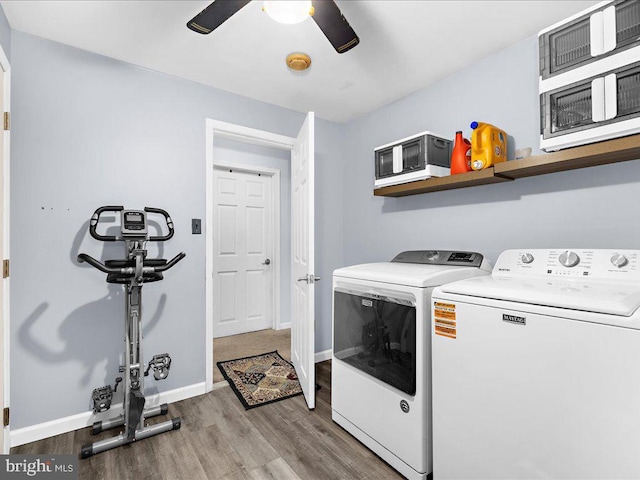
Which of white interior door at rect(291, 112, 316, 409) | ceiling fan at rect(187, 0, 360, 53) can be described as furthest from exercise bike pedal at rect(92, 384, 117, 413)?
ceiling fan at rect(187, 0, 360, 53)

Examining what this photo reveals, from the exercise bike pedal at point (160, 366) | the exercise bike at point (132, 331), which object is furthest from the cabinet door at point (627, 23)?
the exercise bike pedal at point (160, 366)

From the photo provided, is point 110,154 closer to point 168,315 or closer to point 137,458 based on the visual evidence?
point 168,315

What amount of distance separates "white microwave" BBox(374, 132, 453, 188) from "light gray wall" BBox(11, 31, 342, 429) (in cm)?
143

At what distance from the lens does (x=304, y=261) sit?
2.47m

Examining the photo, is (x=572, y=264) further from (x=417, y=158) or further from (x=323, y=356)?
(x=323, y=356)

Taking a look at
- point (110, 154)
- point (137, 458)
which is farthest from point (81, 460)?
point (110, 154)

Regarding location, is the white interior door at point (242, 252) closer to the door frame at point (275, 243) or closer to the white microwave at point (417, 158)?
the door frame at point (275, 243)

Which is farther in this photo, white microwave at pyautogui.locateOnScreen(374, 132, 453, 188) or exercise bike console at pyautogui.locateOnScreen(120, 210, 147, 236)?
white microwave at pyautogui.locateOnScreen(374, 132, 453, 188)

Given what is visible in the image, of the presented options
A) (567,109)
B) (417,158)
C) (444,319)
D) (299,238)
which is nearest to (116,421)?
(299,238)

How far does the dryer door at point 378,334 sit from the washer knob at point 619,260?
2.90 ft

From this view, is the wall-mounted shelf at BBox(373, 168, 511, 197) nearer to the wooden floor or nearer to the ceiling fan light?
the ceiling fan light

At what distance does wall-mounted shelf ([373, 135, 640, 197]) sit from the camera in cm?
144

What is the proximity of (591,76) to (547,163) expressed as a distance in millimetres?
402

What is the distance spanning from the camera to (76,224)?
6.85 feet
